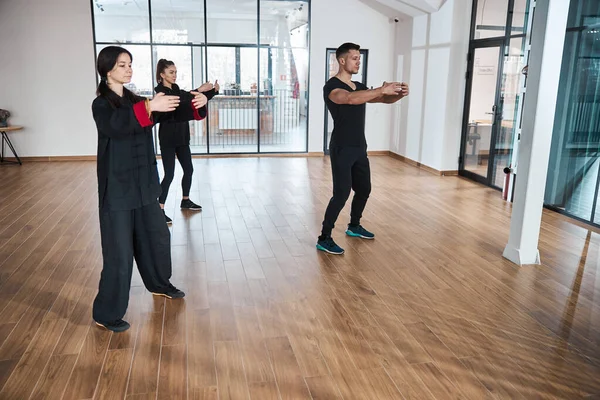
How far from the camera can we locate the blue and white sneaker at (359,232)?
479 centimetres

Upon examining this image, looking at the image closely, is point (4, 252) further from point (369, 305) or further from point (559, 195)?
point (559, 195)

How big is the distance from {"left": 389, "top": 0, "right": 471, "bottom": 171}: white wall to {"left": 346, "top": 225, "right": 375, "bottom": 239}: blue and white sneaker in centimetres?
363

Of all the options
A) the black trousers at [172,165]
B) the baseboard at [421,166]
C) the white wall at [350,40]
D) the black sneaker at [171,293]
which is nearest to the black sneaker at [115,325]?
the black sneaker at [171,293]

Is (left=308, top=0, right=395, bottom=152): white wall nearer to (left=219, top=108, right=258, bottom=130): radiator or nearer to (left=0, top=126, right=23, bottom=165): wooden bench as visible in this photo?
(left=219, top=108, right=258, bottom=130): radiator

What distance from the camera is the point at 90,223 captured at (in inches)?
204

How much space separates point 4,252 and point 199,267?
171 cm

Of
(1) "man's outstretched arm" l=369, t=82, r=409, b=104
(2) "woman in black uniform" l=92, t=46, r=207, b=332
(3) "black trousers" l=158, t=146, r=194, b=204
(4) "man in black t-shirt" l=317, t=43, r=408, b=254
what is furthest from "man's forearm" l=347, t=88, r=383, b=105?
(3) "black trousers" l=158, t=146, r=194, b=204

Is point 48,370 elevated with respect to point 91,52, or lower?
lower

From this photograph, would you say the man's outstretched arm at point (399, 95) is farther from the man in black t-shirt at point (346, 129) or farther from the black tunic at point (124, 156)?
the black tunic at point (124, 156)

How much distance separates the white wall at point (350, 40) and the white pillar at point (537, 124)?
587 cm

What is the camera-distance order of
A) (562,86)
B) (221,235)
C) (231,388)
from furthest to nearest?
(562,86), (221,235), (231,388)

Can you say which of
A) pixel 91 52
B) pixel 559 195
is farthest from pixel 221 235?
pixel 91 52

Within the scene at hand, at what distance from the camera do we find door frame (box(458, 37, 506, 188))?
22.6 feet

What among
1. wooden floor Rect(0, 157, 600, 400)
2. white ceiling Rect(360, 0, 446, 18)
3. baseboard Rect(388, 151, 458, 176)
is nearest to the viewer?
wooden floor Rect(0, 157, 600, 400)
